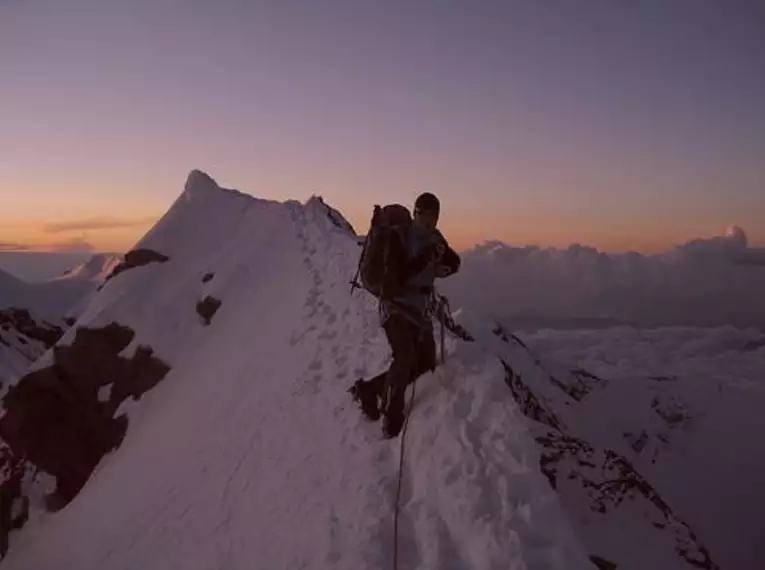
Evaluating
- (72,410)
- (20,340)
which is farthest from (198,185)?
(72,410)

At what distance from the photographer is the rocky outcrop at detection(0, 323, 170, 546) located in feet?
58.6

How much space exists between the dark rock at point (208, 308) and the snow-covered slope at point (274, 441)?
7cm

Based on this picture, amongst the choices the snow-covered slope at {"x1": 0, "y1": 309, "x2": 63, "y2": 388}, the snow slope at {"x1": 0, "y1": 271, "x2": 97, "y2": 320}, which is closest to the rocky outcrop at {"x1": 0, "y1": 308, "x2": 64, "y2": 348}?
the snow-covered slope at {"x1": 0, "y1": 309, "x2": 63, "y2": 388}

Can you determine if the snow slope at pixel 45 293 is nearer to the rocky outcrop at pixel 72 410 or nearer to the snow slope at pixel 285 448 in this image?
the snow slope at pixel 285 448

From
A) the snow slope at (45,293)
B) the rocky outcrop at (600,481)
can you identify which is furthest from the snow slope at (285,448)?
the snow slope at (45,293)

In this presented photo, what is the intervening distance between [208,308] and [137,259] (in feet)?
15.1

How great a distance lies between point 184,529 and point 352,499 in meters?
4.21

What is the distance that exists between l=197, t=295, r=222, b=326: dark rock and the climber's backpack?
12.4 metres

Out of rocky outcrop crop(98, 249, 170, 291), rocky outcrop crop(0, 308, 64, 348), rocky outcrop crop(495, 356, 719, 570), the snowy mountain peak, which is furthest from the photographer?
rocky outcrop crop(0, 308, 64, 348)

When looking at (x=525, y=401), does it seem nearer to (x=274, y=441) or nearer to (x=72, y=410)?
(x=274, y=441)

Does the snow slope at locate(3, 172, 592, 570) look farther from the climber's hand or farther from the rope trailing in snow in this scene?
the climber's hand

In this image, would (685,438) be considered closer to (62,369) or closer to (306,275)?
A: (306,275)

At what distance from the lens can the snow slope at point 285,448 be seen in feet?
25.0

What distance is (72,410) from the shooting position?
18.9 meters
